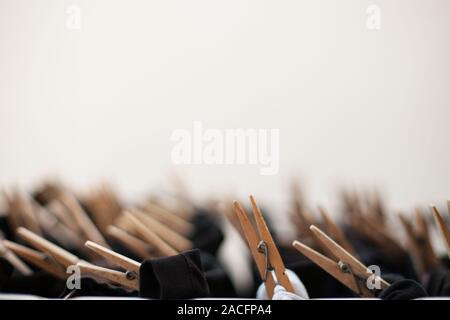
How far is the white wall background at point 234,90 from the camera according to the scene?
2.46 metres

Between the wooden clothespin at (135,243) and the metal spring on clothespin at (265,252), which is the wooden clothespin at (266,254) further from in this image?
the wooden clothespin at (135,243)

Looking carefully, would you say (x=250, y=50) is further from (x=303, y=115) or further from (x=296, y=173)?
(x=296, y=173)

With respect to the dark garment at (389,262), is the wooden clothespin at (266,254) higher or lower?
higher

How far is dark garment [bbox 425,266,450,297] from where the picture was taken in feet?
3.80

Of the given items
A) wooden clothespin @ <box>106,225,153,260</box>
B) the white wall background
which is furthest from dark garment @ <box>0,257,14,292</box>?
the white wall background

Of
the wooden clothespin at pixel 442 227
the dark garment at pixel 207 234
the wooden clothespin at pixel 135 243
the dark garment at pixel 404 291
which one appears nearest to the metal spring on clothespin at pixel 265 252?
the dark garment at pixel 404 291

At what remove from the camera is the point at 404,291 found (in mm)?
994

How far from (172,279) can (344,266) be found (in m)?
0.36

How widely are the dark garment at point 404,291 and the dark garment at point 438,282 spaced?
168 mm

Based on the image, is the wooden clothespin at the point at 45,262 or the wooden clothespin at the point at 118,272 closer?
the wooden clothespin at the point at 118,272

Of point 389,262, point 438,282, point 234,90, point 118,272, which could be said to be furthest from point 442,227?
point 234,90

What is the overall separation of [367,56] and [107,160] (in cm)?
157

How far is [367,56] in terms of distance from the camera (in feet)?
8.37
